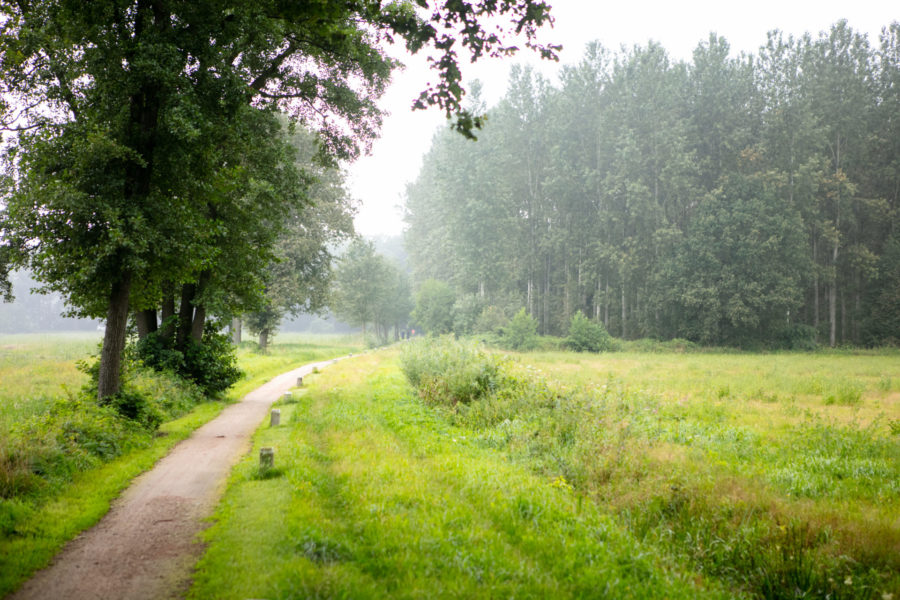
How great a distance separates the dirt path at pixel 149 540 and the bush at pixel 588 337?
33769mm

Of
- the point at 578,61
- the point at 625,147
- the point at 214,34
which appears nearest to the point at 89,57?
the point at 214,34

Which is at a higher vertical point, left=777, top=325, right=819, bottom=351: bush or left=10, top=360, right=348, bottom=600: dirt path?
left=777, top=325, right=819, bottom=351: bush

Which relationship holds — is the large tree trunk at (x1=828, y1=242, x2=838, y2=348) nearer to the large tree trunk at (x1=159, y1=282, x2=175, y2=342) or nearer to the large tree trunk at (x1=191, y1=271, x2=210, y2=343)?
the large tree trunk at (x1=191, y1=271, x2=210, y2=343)

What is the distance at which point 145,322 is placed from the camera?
1758 cm

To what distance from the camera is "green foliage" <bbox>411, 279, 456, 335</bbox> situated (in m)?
54.3

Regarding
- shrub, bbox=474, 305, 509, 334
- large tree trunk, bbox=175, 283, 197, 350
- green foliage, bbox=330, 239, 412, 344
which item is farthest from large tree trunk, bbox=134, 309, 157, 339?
green foliage, bbox=330, 239, 412, 344

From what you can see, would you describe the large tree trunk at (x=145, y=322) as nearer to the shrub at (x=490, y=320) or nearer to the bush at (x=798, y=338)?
the shrub at (x=490, y=320)

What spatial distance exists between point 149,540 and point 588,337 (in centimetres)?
3764

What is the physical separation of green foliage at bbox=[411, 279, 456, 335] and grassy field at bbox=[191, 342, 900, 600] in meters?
39.9

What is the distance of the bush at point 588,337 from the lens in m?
40.7

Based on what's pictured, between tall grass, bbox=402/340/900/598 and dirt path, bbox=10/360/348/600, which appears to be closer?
dirt path, bbox=10/360/348/600

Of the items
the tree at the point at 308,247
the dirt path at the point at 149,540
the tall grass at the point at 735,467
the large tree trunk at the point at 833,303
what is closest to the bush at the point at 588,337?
the large tree trunk at the point at 833,303

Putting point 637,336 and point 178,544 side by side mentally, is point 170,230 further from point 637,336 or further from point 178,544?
point 637,336

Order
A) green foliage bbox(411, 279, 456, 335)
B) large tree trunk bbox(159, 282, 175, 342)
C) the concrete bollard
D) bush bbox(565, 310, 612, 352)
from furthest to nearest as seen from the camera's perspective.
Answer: green foliage bbox(411, 279, 456, 335), bush bbox(565, 310, 612, 352), large tree trunk bbox(159, 282, 175, 342), the concrete bollard
